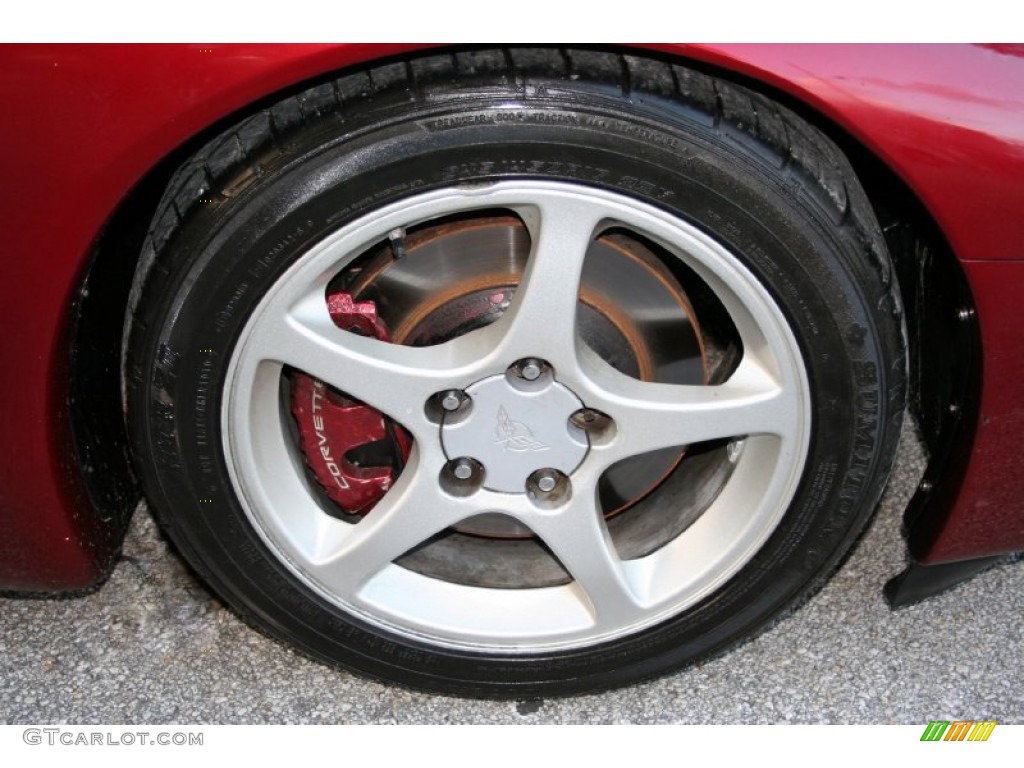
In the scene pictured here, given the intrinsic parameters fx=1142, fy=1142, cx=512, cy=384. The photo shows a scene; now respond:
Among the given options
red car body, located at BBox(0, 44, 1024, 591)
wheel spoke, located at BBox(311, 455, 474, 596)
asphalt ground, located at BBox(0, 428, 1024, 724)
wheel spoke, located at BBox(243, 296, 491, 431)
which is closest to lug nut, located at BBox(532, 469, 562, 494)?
wheel spoke, located at BBox(311, 455, 474, 596)

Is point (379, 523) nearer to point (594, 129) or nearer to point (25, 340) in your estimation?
point (25, 340)

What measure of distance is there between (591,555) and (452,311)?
0.46 metres

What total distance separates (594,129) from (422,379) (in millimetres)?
452

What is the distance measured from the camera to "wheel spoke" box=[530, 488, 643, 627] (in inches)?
72.5

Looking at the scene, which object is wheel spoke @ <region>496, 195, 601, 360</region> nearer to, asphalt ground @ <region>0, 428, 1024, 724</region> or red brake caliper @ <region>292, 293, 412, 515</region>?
red brake caliper @ <region>292, 293, 412, 515</region>

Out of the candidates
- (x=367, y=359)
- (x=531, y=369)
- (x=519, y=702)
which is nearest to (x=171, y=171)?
(x=367, y=359)

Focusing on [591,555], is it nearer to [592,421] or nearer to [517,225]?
[592,421]

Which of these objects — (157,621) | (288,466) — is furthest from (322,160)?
(157,621)

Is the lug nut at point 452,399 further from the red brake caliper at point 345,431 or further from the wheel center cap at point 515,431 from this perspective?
the red brake caliper at point 345,431

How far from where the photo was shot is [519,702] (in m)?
2.07

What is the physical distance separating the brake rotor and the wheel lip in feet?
0.33

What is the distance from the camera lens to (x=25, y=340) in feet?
5.30

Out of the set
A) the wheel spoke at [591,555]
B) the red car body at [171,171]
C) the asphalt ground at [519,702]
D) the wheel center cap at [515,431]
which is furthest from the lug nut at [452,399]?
the asphalt ground at [519,702]

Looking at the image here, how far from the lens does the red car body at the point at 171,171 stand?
4.68 feet
